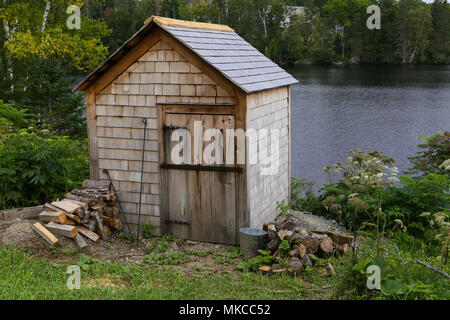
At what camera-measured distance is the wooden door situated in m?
8.11

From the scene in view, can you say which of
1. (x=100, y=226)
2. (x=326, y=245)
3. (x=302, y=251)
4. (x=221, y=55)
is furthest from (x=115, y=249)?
(x=221, y=55)

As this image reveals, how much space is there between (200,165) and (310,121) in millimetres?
20677

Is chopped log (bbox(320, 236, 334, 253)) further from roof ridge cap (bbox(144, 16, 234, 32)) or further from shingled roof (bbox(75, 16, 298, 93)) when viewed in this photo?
roof ridge cap (bbox(144, 16, 234, 32))

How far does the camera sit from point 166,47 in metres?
8.21

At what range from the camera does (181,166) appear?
27.4ft

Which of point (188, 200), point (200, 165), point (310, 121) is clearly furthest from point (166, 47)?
point (310, 121)

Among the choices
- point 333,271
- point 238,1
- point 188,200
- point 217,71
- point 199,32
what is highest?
point 238,1

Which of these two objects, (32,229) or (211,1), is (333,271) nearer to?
(32,229)

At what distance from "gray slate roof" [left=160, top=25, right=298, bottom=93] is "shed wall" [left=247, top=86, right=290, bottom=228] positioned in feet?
0.72

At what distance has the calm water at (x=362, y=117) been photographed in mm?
21344

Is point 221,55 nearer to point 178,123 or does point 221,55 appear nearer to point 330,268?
point 178,123

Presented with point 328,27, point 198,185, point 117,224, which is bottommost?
point 117,224

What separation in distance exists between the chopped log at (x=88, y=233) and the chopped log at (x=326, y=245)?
362 cm

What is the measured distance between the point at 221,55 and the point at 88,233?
12.4ft
